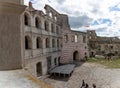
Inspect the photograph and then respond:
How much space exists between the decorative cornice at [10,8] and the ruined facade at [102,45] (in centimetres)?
4023

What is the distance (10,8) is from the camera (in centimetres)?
246

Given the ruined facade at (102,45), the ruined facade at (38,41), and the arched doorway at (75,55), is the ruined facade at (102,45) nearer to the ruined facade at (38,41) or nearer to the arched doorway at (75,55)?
the ruined facade at (38,41)

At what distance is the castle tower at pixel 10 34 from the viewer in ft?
8.00

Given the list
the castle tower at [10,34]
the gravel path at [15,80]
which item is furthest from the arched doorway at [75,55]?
the gravel path at [15,80]

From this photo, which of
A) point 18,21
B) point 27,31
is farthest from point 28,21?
point 18,21

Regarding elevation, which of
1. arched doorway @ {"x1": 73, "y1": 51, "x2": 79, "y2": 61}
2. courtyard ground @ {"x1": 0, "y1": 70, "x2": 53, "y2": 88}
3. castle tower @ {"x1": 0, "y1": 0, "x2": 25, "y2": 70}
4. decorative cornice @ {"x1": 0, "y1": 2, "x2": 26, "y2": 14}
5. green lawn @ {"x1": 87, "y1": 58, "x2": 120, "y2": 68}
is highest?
decorative cornice @ {"x1": 0, "y1": 2, "x2": 26, "y2": 14}

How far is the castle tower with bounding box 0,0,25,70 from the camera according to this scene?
2.44 m

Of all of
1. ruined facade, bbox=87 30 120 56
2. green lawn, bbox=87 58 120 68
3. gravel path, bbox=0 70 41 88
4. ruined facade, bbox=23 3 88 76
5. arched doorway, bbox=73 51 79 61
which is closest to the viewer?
gravel path, bbox=0 70 41 88

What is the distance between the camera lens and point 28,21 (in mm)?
17516

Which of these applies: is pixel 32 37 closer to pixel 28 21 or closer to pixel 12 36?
pixel 28 21

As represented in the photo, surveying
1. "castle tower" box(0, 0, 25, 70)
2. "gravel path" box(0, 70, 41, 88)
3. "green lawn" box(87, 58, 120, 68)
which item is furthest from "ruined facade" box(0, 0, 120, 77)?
"green lawn" box(87, 58, 120, 68)

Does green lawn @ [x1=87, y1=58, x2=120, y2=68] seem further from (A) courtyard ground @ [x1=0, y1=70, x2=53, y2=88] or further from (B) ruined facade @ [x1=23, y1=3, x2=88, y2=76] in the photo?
(A) courtyard ground @ [x1=0, y1=70, x2=53, y2=88]

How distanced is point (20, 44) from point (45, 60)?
19.3 metres

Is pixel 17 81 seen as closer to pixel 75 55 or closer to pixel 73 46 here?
pixel 73 46
